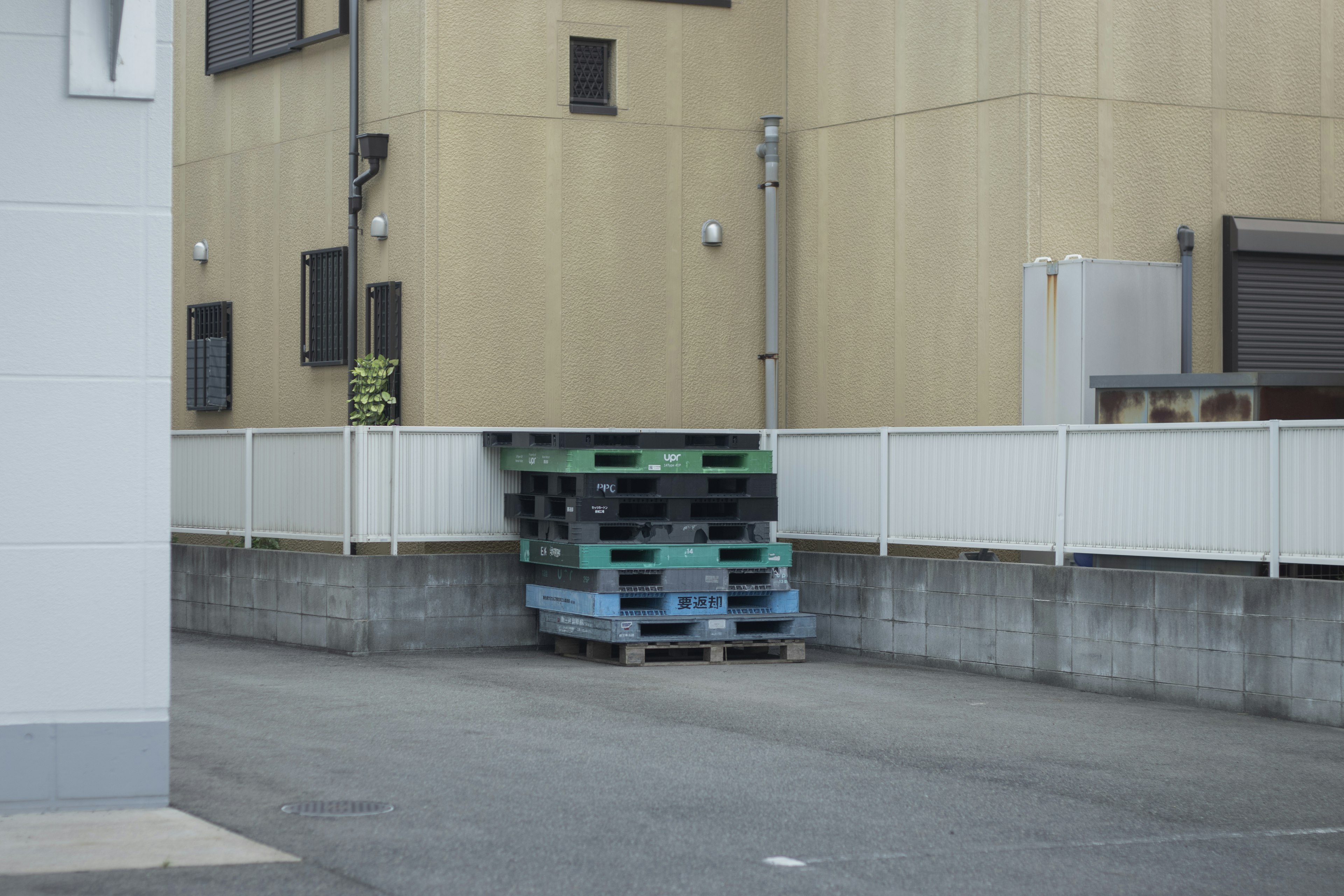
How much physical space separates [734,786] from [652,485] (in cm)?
667

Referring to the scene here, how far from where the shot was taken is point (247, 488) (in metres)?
18.2

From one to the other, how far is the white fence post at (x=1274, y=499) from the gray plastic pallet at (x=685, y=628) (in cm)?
435

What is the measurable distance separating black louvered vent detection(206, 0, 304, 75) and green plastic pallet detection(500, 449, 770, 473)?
6238 mm

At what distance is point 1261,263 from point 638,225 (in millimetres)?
6185

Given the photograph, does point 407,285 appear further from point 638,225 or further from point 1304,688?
point 1304,688

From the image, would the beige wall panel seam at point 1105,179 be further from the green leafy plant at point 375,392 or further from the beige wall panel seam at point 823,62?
the green leafy plant at point 375,392

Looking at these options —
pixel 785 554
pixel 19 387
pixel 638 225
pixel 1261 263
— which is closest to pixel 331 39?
pixel 638 225

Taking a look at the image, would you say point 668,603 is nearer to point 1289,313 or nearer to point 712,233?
point 712,233

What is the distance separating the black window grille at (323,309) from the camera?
62.5 ft

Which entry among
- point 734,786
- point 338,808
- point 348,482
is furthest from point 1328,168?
point 338,808

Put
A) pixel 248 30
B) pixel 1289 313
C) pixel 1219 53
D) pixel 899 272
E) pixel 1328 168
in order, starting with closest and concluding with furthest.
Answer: pixel 1219 53, pixel 1289 313, pixel 899 272, pixel 1328 168, pixel 248 30

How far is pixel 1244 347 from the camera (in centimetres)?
1772

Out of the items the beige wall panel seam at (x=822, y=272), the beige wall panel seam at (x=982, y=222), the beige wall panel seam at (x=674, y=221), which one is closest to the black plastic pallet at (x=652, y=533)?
the beige wall panel seam at (x=982, y=222)

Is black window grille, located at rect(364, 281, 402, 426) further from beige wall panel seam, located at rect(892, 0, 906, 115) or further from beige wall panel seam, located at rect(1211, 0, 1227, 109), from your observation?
beige wall panel seam, located at rect(1211, 0, 1227, 109)
